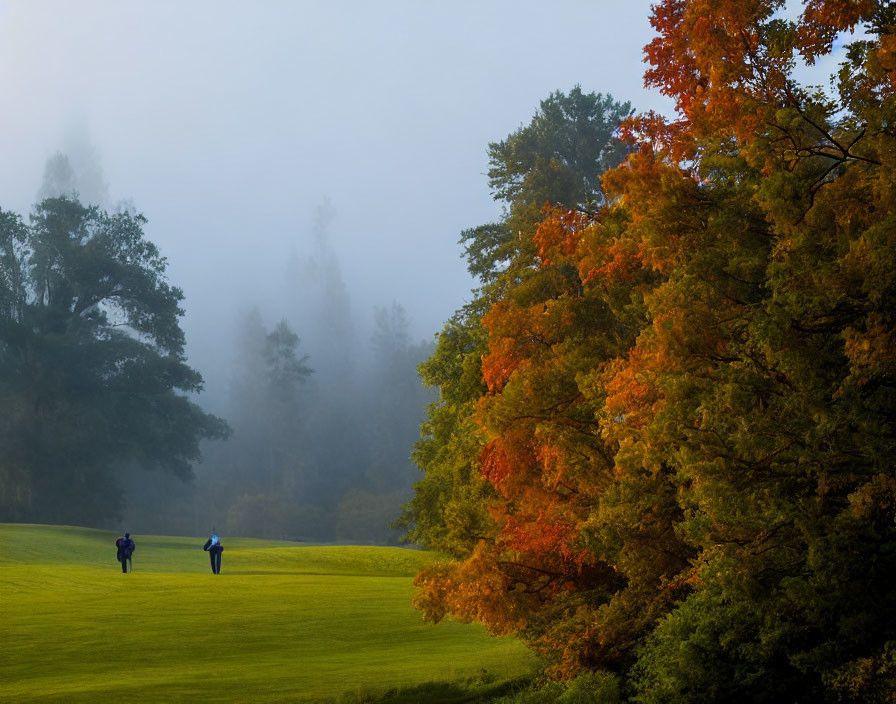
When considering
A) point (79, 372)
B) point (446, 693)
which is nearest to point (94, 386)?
point (79, 372)

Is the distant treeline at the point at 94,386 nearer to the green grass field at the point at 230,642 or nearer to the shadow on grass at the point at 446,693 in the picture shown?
the green grass field at the point at 230,642

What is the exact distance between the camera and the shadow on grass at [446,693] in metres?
14.9

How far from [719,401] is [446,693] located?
24.3ft

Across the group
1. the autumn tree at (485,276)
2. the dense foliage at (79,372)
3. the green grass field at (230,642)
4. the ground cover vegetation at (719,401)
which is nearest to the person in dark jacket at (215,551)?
the green grass field at (230,642)

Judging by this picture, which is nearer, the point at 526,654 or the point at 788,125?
the point at 788,125

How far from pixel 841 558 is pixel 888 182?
165 inches

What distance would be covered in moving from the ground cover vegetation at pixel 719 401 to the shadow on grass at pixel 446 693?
3.37 ft

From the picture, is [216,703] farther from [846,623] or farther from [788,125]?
[788,125]

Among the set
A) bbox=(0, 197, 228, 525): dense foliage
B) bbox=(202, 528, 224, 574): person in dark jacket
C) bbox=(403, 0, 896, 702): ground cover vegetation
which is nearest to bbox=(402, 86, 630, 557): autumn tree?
bbox=(403, 0, 896, 702): ground cover vegetation

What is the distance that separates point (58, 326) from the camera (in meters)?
62.1

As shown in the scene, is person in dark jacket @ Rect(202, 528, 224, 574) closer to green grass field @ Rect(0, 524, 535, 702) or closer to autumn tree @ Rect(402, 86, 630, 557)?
green grass field @ Rect(0, 524, 535, 702)

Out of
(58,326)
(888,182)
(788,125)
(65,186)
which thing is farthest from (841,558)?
(65,186)

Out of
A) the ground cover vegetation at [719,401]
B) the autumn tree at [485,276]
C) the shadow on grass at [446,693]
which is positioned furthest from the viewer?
the autumn tree at [485,276]

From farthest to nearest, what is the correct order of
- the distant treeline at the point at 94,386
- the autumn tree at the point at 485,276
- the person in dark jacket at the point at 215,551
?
the distant treeline at the point at 94,386
the person in dark jacket at the point at 215,551
the autumn tree at the point at 485,276
